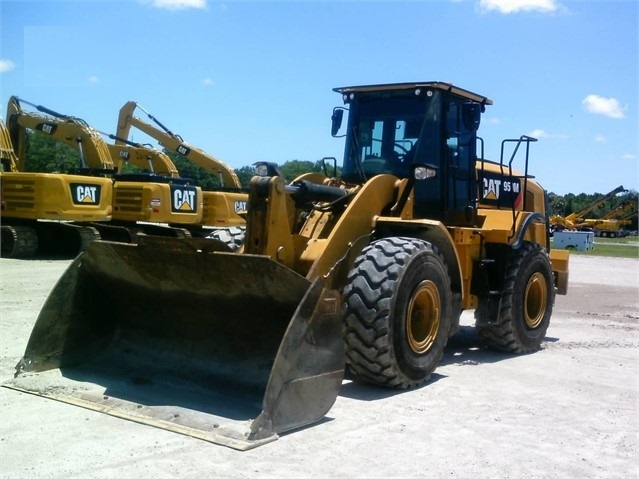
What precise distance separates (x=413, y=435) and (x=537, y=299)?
14.8 ft

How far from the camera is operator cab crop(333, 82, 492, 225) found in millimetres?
7980

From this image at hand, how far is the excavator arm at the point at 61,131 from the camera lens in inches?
796

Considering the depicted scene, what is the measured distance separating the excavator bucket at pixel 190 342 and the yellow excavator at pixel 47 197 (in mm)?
10643

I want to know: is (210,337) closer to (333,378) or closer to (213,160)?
(333,378)

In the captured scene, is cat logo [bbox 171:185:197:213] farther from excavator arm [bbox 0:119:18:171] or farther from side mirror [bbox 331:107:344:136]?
side mirror [bbox 331:107:344:136]

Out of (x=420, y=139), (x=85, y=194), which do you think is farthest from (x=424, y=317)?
(x=85, y=194)

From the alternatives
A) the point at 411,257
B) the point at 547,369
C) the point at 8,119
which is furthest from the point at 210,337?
the point at 8,119

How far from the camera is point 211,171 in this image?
25203mm

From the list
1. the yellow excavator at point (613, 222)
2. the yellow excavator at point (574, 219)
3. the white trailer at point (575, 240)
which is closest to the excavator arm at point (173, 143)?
the white trailer at point (575, 240)

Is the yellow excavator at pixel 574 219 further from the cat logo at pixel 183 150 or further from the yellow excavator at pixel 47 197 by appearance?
the yellow excavator at pixel 47 197

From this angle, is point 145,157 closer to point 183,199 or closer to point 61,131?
point 61,131

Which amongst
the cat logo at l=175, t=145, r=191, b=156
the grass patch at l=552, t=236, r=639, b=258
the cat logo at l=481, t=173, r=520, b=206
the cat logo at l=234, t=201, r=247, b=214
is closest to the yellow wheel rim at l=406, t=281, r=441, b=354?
the cat logo at l=481, t=173, r=520, b=206

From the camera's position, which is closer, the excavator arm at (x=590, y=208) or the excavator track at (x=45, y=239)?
the excavator track at (x=45, y=239)

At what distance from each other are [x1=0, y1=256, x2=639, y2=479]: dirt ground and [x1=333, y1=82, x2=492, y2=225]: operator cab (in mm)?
1796
